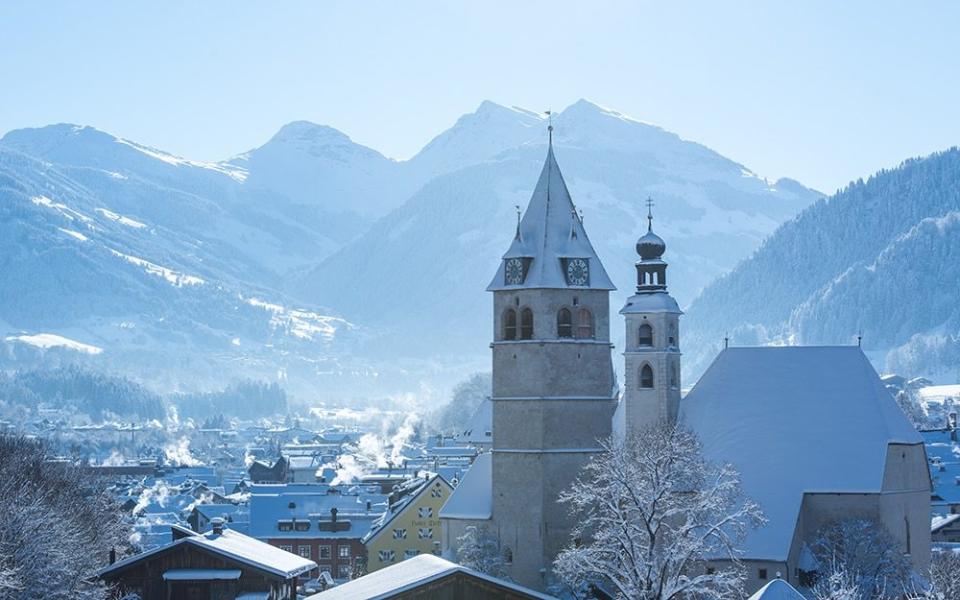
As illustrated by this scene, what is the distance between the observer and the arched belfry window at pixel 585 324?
76838 millimetres

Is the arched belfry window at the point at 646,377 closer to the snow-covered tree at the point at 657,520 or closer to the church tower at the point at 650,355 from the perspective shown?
the church tower at the point at 650,355

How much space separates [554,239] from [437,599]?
2709cm

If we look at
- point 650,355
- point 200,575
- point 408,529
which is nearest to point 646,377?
point 650,355

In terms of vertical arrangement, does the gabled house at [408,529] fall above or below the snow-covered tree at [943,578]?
above

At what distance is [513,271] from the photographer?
255 ft

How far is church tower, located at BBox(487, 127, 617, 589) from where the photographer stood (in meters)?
75.6

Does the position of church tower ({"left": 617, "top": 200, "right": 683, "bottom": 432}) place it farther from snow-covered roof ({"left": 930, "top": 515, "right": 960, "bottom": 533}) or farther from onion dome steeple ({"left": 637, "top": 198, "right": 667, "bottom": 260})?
snow-covered roof ({"left": 930, "top": 515, "right": 960, "bottom": 533})

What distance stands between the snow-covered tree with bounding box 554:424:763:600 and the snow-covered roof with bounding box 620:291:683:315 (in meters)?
6.00

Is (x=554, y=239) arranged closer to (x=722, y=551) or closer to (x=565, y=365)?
(x=565, y=365)

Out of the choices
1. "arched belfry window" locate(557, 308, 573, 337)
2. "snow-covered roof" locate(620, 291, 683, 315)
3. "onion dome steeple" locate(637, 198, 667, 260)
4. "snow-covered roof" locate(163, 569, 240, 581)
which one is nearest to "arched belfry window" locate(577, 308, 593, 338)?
"arched belfry window" locate(557, 308, 573, 337)

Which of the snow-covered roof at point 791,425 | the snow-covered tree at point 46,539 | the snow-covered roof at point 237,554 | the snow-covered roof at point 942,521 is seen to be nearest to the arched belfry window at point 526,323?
the snow-covered roof at point 791,425

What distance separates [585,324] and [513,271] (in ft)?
12.8

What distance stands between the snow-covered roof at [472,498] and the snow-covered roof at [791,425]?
30.5 feet

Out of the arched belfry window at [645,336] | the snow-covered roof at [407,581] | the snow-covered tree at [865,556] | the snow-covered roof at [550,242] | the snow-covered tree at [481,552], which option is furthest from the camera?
the arched belfry window at [645,336]
